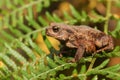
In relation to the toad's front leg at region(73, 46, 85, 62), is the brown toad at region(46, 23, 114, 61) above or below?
above

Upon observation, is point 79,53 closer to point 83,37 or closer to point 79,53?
point 79,53

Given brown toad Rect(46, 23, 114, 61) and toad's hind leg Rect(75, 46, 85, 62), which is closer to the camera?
toad's hind leg Rect(75, 46, 85, 62)

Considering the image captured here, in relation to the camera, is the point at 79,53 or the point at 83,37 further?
the point at 83,37

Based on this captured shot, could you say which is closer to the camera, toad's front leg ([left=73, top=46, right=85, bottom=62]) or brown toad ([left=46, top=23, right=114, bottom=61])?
toad's front leg ([left=73, top=46, right=85, bottom=62])

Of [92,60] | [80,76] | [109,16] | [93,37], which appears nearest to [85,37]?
[93,37]

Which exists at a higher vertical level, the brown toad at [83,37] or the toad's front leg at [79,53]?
the brown toad at [83,37]

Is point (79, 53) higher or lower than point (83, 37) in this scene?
lower

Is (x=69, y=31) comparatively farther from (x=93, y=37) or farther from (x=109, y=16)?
(x=109, y=16)

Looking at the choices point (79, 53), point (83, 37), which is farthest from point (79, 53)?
point (83, 37)
